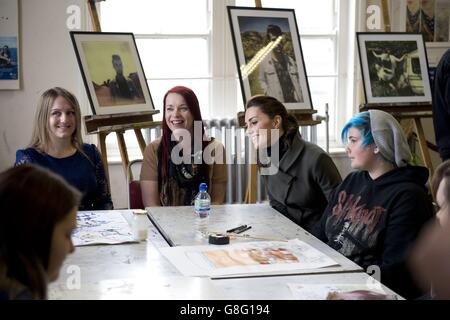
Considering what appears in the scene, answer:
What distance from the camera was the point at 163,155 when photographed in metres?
3.67

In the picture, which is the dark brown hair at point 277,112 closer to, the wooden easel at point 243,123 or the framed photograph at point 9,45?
the wooden easel at point 243,123

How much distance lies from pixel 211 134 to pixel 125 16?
1077mm

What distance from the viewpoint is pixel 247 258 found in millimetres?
2271

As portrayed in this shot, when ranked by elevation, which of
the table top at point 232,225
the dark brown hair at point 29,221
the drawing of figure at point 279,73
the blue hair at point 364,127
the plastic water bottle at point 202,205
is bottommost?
the table top at point 232,225

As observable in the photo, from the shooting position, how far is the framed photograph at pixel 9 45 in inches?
185

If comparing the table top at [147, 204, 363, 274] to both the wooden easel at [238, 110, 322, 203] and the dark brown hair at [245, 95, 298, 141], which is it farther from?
the wooden easel at [238, 110, 322, 203]

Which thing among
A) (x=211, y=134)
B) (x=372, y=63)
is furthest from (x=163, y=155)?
(x=372, y=63)

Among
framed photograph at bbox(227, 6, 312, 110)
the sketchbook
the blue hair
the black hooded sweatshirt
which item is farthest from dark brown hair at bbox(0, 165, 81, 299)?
framed photograph at bbox(227, 6, 312, 110)

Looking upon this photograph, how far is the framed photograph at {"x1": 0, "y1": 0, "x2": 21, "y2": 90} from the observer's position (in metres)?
4.69

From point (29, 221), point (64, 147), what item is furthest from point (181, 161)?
point (29, 221)

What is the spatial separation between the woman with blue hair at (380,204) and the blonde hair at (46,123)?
1399mm

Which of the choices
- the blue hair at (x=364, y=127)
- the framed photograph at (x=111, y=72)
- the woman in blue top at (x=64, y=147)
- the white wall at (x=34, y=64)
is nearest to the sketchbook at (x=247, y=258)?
the blue hair at (x=364, y=127)
